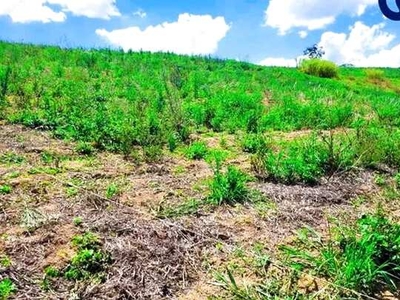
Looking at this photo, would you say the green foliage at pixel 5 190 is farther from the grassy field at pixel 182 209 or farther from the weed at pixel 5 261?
the weed at pixel 5 261

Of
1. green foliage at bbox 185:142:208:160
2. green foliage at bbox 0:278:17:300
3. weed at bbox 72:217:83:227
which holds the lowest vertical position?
green foliage at bbox 0:278:17:300

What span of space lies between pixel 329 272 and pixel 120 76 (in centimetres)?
1102

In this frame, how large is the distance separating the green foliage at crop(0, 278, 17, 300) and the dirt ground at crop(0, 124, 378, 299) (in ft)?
0.12

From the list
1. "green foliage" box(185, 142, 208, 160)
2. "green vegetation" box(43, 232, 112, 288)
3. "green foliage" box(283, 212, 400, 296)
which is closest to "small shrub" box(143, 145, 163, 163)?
"green foliage" box(185, 142, 208, 160)

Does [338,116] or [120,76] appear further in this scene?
[120,76]

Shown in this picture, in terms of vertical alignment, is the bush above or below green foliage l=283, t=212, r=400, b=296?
above

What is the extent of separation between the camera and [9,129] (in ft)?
21.5

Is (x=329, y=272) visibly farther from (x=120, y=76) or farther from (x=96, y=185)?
(x=120, y=76)

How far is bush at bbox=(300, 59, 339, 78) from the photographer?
98.3 ft

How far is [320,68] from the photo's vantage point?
2995 centimetres

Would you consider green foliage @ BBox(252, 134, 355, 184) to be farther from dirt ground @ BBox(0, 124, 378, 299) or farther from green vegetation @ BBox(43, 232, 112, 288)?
green vegetation @ BBox(43, 232, 112, 288)

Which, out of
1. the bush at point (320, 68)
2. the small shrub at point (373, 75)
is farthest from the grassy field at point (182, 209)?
the small shrub at point (373, 75)

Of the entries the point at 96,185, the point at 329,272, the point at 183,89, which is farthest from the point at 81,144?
the point at 183,89

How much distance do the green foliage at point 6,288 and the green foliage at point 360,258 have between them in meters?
1.86
